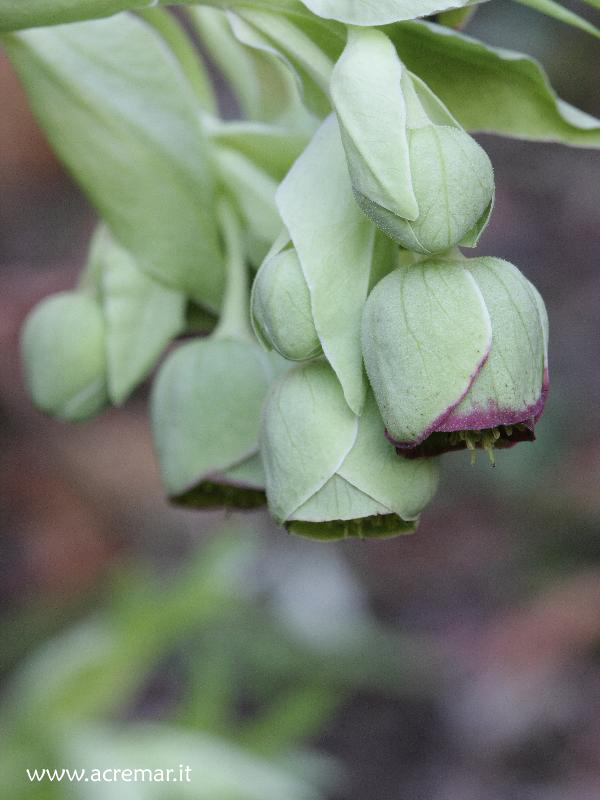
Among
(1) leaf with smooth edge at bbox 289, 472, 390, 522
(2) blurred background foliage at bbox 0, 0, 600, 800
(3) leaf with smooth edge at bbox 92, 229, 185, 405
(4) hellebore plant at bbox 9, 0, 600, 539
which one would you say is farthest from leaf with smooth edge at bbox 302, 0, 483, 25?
(2) blurred background foliage at bbox 0, 0, 600, 800

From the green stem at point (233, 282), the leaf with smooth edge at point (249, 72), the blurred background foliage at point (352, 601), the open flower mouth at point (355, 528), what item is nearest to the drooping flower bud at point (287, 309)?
the open flower mouth at point (355, 528)

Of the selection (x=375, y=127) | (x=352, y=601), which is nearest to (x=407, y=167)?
(x=375, y=127)

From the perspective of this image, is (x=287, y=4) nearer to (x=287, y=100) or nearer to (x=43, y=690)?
(x=287, y=100)

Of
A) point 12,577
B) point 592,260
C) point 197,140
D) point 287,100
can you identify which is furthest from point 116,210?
point 592,260

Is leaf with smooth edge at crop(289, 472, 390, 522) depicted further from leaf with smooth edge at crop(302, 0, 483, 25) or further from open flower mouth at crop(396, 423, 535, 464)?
leaf with smooth edge at crop(302, 0, 483, 25)

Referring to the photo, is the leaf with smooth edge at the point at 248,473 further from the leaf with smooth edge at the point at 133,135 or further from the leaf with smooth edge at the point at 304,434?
the leaf with smooth edge at the point at 133,135
